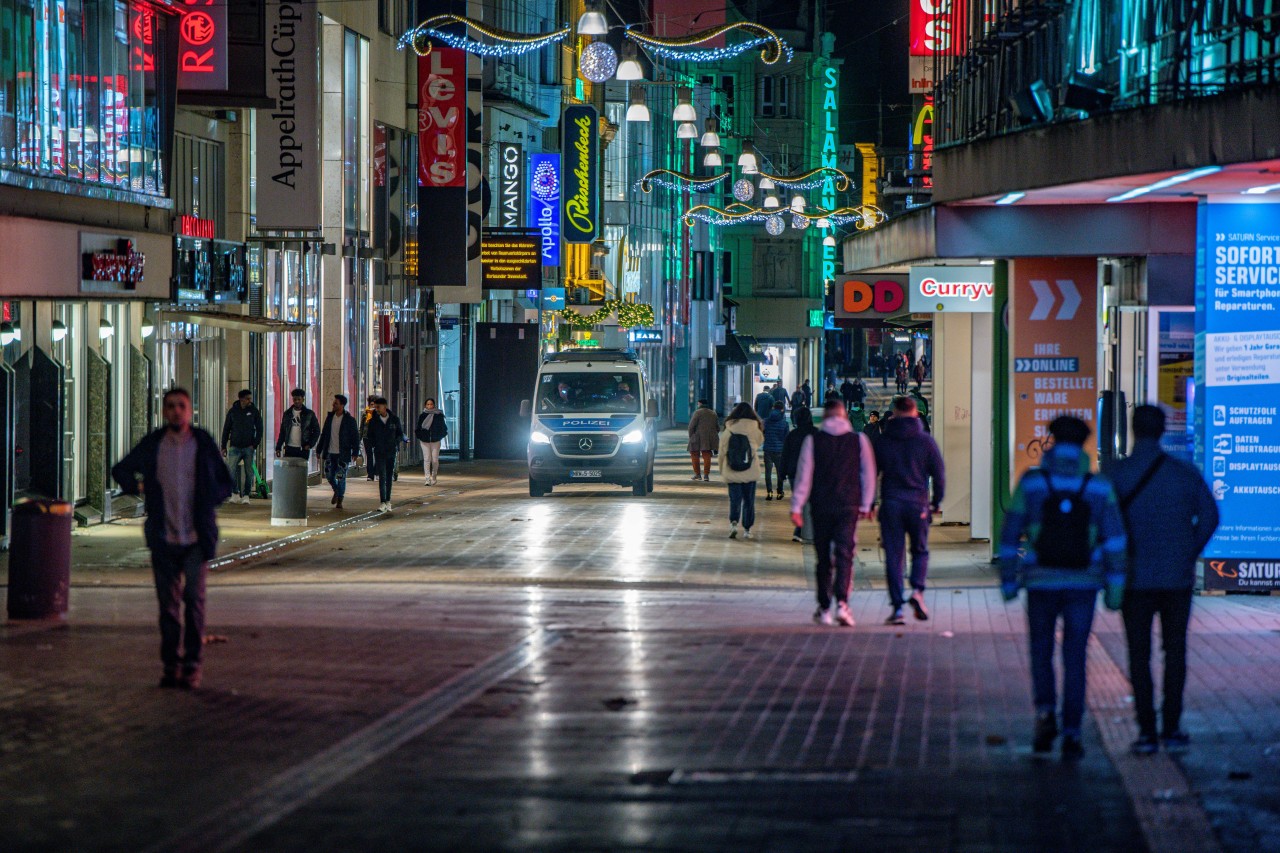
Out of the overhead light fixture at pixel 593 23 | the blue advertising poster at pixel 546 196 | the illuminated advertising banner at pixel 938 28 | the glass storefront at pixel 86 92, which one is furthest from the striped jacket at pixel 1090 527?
the blue advertising poster at pixel 546 196

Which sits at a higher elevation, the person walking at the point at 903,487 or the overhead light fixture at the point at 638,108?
the overhead light fixture at the point at 638,108

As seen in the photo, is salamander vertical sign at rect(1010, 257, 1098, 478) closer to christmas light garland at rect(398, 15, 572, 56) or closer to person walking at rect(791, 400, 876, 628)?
person walking at rect(791, 400, 876, 628)

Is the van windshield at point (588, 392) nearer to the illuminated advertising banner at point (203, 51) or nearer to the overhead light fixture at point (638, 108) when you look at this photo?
the overhead light fixture at point (638, 108)

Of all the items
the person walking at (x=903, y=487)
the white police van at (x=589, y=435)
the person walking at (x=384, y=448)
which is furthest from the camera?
the white police van at (x=589, y=435)

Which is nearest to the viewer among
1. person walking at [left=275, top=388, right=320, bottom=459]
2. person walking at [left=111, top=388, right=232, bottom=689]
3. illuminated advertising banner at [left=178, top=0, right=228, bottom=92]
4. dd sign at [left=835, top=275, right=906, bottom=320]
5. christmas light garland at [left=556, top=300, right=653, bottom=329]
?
person walking at [left=111, top=388, right=232, bottom=689]

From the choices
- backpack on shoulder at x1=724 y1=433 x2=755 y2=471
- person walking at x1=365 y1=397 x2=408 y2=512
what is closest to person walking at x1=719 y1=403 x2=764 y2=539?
backpack on shoulder at x1=724 y1=433 x2=755 y2=471

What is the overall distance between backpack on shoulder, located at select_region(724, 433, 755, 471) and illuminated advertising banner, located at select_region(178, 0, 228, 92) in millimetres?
8107

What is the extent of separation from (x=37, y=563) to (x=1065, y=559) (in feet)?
27.3

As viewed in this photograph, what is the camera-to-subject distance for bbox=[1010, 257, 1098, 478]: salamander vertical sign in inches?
742

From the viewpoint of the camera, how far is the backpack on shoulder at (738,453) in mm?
23734

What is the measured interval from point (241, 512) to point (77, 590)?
966 cm

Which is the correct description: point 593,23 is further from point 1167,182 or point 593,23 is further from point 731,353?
point 731,353

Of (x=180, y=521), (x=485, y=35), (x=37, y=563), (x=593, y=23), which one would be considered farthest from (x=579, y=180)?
(x=180, y=521)

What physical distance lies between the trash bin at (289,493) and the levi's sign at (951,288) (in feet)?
26.1
